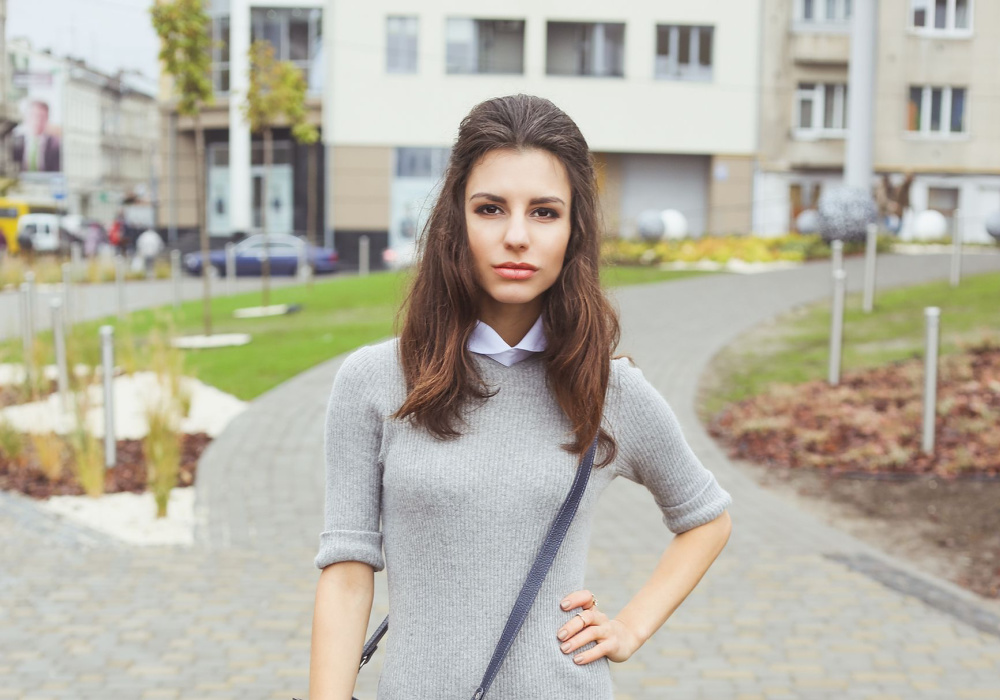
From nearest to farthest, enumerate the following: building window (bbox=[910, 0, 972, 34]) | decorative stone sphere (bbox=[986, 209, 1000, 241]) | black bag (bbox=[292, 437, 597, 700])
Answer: black bag (bbox=[292, 437, 597, 700])
decorative stone sphere (bbox=[986, 209, 1000, 241])
building window (bbox=[910, 0, 972, 34])

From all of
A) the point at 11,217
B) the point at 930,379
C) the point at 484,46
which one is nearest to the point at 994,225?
the point at 484,46

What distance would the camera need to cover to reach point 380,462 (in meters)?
2.09

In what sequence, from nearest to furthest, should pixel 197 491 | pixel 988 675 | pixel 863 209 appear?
1. pixel 988 675
2. pixel 197 491
3. pixel 863 209

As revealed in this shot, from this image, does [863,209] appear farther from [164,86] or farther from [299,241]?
[164,86]

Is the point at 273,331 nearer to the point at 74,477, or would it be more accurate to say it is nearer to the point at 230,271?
the point at 74,477

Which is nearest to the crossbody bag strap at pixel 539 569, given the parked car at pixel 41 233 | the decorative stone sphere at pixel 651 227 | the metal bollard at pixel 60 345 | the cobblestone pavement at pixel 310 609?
the cobblestone pavement at pixel 310 609

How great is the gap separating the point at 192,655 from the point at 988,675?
10.4 feet

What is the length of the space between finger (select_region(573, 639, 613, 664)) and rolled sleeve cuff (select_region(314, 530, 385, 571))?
1.17 feet

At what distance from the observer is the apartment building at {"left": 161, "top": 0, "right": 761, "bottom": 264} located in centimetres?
3919

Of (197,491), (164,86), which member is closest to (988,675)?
(197,491)

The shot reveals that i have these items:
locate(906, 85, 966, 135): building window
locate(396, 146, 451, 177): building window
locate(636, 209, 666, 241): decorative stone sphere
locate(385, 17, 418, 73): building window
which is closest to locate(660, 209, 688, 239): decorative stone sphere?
locate(636, 209, 666, 241): decorative stone sphere

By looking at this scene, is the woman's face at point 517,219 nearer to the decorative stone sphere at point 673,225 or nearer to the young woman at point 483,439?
the young woman at point 483,439

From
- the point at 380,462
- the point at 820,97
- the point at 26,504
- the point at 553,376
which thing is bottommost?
the point at 26,504

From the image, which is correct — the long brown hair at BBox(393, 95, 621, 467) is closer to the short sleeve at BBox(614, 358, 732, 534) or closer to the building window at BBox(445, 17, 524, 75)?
the short sleeve at BBox(614, 358, 732, 534)
